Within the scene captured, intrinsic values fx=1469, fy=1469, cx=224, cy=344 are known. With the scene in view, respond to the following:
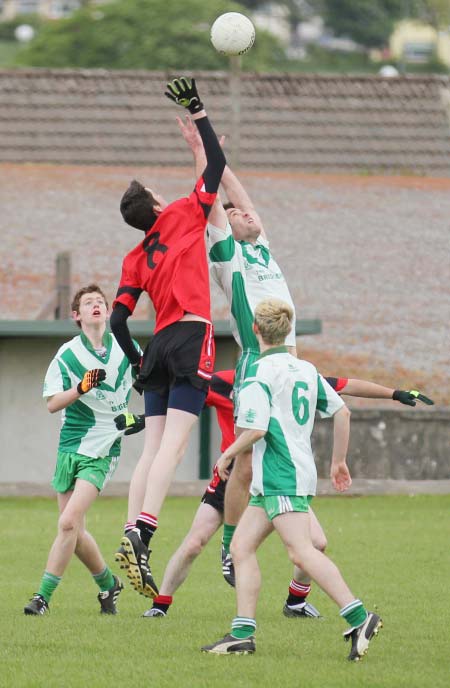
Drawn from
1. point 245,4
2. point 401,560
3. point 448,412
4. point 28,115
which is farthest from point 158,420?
point 245,4

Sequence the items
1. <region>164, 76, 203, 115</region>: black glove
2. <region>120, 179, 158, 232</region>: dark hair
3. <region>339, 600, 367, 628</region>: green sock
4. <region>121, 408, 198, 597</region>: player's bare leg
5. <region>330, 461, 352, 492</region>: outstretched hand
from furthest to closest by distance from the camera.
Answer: <region>120, 179, 158, 232</region>: dark hair → <region>164, 76, 203, 115</region>: black glove → <region>121, 408, 198, 597</region>: player's bare leg → <region>330, 461, 352, 492</region>: outstretched hand → <region>339, 600, 367, 628</region>: green sock

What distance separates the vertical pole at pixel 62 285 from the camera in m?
19.2

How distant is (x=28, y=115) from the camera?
35.7 meters

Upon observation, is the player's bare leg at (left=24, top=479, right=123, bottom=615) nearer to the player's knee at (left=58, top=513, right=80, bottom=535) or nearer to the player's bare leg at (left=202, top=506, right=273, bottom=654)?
the player's knee at (left=58, top=513, right=80, bottom=535)

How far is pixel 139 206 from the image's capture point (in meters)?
8.66

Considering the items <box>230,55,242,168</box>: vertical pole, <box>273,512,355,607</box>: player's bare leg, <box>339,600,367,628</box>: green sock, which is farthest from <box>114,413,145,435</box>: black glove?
<box>230,55,242,168</box>: vertical pole

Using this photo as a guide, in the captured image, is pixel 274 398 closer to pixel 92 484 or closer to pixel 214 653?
pixel 214 653

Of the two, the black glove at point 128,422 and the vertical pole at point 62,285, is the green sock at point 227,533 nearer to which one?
the black glove at point 128,422

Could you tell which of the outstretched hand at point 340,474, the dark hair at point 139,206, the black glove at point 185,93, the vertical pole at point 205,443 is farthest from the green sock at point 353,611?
the vertical pole at point 205,443

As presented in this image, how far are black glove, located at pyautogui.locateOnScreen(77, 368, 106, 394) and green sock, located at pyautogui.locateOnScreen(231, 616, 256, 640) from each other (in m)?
1.82

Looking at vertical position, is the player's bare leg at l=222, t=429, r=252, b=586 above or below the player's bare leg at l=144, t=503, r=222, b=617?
above

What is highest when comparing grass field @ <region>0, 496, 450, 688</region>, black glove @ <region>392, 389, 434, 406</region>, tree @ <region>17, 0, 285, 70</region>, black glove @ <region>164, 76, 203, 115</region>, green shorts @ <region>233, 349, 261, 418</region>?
tree @ <region>17, 0, 285, 70</region>

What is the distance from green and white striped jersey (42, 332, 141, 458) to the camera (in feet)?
29.9

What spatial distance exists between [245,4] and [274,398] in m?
100
